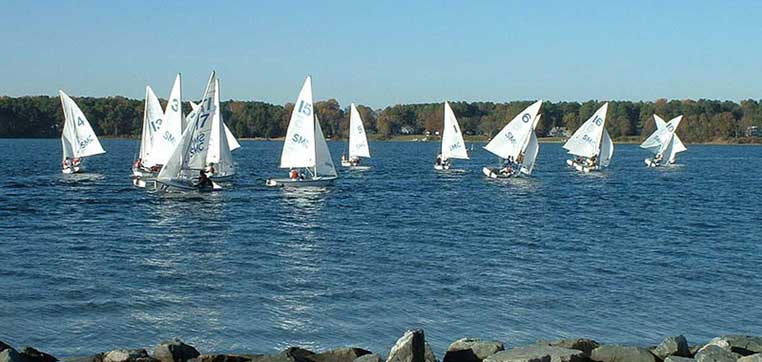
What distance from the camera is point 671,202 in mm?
52125

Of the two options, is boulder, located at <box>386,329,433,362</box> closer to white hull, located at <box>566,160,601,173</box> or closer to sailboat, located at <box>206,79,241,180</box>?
sailboat, located at <box>206,79,241,180</box>

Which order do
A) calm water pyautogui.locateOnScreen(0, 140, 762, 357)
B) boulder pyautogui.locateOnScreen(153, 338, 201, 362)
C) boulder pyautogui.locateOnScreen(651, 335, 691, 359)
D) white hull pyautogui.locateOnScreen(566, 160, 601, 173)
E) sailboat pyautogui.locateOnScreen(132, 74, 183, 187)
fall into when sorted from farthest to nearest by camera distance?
white hull pyautogui.locateOnScreen(566, 160, 601, 173) → sailboat pyautogui.locateOnScreen(132, 74, 183, 187) → calm water pyautogui.locateOnScreen(0, 140, 762, 357) → boulder pyautogui.locateOnScreen(651, 335, 691, 359) → boulder pyautogui.locateOnScreen(153, 338, 201, 362)

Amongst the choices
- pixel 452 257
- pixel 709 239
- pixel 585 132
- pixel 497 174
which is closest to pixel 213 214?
pixel 452 257

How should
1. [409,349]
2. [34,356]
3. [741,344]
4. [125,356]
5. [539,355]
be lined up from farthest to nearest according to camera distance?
1. [741,344]
2. [34,356]
3. [125,356]
4. [409,349]
5. [539,355]

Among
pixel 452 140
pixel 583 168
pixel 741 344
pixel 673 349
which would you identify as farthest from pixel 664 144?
pixel 673 349

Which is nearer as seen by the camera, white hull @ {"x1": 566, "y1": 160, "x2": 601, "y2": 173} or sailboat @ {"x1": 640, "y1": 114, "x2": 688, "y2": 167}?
white hull @ {"x1": 566, "y1": 160, "x2": 601, "y2": 173}

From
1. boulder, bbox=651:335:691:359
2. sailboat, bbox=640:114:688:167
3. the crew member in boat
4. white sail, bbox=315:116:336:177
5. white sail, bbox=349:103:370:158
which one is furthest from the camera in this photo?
sailboat, bbox=640:114:688:167

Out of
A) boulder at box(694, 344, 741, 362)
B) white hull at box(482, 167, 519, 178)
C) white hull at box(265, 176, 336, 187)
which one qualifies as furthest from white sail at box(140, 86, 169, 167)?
boulder at box(694, 344, 741, 362)

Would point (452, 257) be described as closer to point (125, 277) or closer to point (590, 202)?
point (125, 277)

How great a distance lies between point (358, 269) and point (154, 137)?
104 feet

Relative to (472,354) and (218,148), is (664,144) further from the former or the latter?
(472,354)

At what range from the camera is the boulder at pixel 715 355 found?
13.5m

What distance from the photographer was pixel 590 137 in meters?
77.9

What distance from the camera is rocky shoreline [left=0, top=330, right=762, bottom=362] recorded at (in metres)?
13.1
